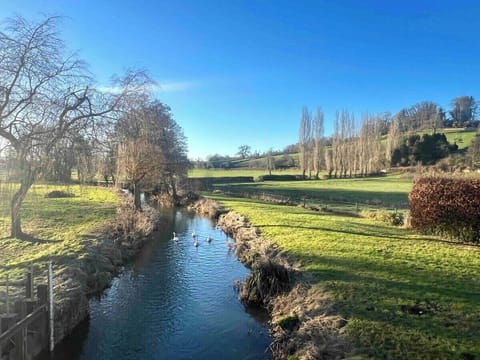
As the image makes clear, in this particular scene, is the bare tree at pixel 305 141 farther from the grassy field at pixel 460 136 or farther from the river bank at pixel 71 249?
the river bank at pixel 71 249

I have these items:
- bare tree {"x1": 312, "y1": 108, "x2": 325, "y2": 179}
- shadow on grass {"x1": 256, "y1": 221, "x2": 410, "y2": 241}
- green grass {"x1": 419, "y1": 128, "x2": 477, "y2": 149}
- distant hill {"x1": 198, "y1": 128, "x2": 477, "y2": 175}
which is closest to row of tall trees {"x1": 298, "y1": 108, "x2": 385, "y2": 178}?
bare tree {"x1": 312, "y1": 108, "x2": 325, "y2": 179}

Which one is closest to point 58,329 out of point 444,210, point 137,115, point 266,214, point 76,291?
point 76,291

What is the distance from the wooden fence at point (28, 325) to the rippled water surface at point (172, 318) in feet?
2.00

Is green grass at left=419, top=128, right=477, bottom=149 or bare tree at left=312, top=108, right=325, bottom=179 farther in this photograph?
green grass at left=419, top=128, right=477, bottom=149

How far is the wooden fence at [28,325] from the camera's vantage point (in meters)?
7.25

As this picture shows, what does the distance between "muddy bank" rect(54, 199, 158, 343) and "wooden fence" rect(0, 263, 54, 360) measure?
24.1 inches

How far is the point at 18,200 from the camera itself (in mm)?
15094

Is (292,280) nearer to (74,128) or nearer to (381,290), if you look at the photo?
(381,290)

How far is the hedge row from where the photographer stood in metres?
17.0

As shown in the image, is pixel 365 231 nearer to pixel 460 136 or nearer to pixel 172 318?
pixel 172 318

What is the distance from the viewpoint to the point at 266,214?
27.9m

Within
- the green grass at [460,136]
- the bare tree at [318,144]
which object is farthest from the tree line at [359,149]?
the green grass at [460,136]

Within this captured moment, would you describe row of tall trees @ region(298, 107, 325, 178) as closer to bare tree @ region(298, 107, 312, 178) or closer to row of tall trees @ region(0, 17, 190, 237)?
bare tree @ region(298, 107, 312, 178)

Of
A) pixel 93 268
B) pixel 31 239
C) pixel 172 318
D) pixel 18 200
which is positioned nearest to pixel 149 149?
pixel 31 239
